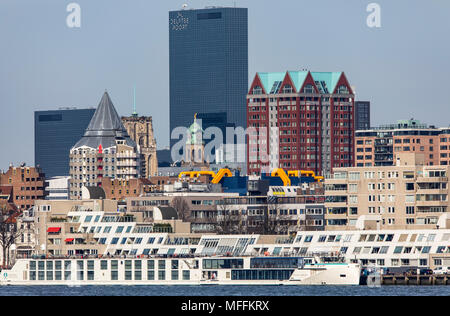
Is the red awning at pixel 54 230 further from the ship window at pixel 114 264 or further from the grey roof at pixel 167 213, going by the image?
the ship window at pixel 114 264

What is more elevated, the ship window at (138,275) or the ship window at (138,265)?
the ship window at (138,265)

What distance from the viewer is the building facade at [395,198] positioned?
164375 millimetres

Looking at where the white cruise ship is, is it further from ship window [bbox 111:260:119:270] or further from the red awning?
the red awning

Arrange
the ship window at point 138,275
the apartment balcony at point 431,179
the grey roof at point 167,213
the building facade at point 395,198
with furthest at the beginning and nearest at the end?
the grey roof at point 167,213, the apartment balcony at point 431,179, the building facade at point 395,198, the ship window at point 138,275

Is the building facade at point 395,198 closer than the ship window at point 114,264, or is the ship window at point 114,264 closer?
the ship window at point 114,264

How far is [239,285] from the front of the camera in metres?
143

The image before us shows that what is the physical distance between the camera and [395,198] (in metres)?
167

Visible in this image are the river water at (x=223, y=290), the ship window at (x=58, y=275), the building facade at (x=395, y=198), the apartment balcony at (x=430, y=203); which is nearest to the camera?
the river water at (x=223, y=290)

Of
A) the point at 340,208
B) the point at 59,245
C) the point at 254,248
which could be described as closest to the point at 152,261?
the point at 254,248

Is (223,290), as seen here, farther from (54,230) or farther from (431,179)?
(54,230)

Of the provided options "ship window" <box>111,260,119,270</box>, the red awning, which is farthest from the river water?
the red awning

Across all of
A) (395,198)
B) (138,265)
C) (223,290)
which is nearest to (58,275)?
(138,265)

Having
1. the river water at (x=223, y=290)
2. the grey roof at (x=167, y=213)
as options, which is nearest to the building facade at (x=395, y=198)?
the grey roof at (x=167, y=213)
